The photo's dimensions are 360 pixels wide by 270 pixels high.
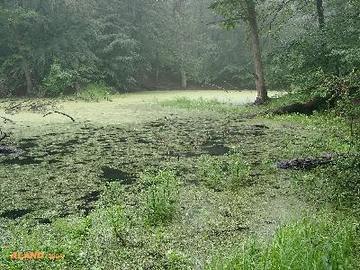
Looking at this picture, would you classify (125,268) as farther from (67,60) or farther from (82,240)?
(67,60)

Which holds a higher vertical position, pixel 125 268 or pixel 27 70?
pixel 27 70

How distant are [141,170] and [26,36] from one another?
82.8 feet

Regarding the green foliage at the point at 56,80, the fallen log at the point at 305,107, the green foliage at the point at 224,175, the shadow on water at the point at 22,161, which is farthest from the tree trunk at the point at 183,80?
the green foliage at the point at 224,175

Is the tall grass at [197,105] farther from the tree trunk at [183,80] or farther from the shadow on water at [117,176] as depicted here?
the tree trunk at [183,80]

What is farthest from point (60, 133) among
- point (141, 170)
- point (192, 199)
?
point (192, 199)

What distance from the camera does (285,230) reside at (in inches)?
212

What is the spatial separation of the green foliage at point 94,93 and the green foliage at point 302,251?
873 inches

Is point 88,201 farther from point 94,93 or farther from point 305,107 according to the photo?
point 94,93

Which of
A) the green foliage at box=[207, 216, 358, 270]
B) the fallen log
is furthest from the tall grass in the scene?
the green foliage at box=[207, 216, 358, 270]

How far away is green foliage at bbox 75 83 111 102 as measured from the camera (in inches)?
1064

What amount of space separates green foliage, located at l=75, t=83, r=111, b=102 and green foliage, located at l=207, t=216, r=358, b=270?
72.7ft

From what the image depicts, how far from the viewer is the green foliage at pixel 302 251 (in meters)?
4.41

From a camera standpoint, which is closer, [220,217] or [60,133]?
[220,217]

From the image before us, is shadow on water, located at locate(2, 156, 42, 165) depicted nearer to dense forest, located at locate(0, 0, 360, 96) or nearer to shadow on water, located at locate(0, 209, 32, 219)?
shadow on water, located at locate(0, 209, 32, 219)
